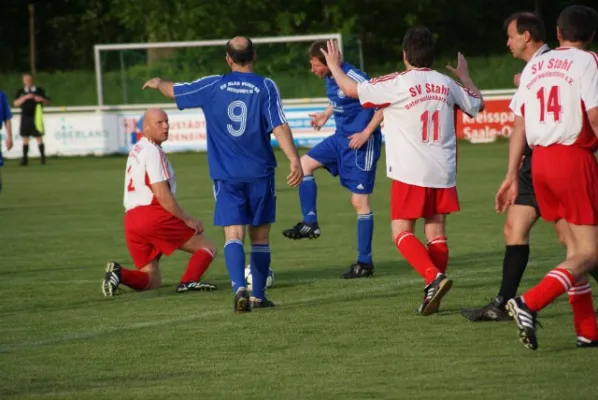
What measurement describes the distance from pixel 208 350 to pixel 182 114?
22.3 meters

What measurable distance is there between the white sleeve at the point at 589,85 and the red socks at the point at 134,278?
4.55 meters

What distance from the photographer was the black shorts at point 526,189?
846 cm

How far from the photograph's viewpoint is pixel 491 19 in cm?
5294

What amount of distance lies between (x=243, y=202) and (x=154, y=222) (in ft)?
4.73

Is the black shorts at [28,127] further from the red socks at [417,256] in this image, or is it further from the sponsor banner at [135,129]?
the red socks at [417,256]

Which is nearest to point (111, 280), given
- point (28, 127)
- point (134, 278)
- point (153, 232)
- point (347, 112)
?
point (134, 278)

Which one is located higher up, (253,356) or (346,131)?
(346,131)

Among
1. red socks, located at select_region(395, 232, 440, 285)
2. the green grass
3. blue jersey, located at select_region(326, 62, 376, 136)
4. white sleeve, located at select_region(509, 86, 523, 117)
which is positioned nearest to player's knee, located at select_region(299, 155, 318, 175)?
blue jersey, located at select_region(326, 62, 376, 136)

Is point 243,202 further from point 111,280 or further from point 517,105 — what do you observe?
point 517,105

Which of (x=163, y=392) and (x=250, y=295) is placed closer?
(x=163, y=392)

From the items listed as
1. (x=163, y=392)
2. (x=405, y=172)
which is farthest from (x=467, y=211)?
(x=163, y=392)

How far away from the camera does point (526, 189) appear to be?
27.9 ft

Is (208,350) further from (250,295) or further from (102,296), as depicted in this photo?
(102,296)

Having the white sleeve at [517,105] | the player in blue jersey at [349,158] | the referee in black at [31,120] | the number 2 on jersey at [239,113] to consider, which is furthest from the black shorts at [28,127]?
the white sleeve at [517,105]
